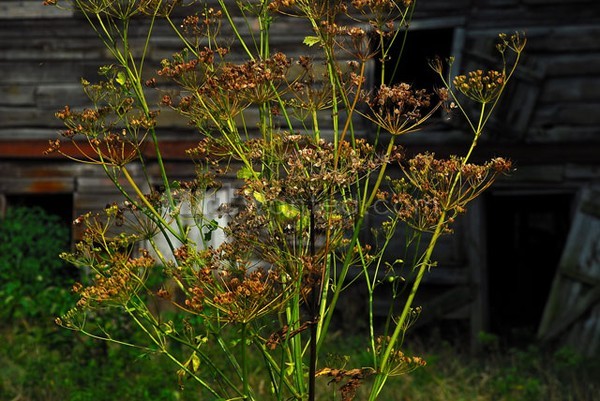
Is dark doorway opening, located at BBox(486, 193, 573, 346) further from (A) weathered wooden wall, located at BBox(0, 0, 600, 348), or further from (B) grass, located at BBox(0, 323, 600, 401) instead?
(B) grass, located at BBox(0, 323, 600, 401)

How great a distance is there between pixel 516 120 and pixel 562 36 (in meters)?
0.92

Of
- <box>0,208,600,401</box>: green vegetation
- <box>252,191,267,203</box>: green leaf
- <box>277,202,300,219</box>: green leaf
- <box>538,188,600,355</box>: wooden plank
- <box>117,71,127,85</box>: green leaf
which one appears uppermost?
<box>117,71,127,85</box>: green leaf

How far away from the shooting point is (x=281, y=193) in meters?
3.00

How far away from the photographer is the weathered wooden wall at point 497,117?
31.9 feet

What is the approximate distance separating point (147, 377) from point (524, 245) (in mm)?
8311

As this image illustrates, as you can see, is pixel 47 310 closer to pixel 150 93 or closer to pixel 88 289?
pixel 150 93

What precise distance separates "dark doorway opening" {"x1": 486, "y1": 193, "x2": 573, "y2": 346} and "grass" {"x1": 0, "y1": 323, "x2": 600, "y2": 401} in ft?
16.2

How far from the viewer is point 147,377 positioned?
6574 millimetres

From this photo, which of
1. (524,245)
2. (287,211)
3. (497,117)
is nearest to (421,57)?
(524,245)

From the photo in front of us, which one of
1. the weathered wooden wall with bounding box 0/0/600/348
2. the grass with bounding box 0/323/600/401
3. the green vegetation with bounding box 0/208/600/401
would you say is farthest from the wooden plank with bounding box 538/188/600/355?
the weathered wooden wall with bounding box 0/0/600/348

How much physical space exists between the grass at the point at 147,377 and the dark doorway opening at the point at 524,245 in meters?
4.95

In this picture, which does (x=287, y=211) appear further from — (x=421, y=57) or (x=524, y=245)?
(x=524, y=245)

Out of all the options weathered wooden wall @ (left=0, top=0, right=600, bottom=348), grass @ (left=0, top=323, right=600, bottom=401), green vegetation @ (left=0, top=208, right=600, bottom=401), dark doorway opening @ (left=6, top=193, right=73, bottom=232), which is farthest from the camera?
dark doorway opening @ (left=6, top=193, right=73, bottom=232)

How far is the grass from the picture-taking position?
6.61 meters
